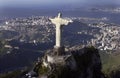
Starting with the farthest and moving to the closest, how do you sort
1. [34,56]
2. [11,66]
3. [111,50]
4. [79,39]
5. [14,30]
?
[14,30] → [79,39] → [111,50] → [34,56] → [11,66]

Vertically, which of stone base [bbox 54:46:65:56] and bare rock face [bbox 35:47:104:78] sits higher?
stone base [bbox 54:46:65:56]

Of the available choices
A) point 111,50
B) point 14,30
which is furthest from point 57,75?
point 14,30

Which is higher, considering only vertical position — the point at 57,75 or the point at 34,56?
the point at 57,75

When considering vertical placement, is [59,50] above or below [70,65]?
above

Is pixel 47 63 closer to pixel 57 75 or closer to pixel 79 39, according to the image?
pixel 57 75

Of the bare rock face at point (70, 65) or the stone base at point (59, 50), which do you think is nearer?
the bare rock face at point (70, 65)

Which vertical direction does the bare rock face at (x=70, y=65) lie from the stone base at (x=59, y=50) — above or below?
below

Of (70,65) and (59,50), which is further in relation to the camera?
(70,65)

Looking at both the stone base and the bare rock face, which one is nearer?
the bare rock face
